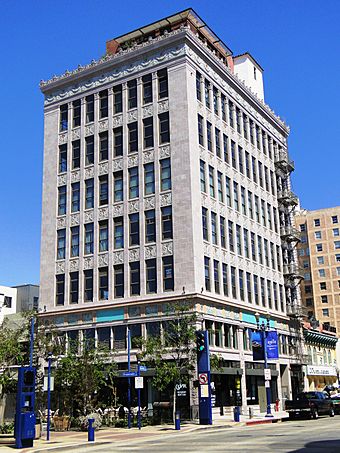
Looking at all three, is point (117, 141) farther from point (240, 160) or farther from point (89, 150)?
point (240, 160)

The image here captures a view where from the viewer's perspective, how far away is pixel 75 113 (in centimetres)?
5784

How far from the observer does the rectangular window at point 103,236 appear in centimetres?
5216

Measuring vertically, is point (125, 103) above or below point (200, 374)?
above

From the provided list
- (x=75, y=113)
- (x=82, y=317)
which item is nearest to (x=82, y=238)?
(x=82, y=317)

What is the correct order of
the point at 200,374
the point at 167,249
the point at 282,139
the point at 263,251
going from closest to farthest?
1. the point at 200,374
2. the point at 167,249
3. the point at 263,251
4. the point at 282,139

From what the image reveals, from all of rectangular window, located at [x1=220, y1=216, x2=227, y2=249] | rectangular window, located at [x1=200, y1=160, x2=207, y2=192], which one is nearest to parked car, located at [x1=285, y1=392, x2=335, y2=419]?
rectangular window, located at [x1=220, y1=216, x2=227, y2=249]

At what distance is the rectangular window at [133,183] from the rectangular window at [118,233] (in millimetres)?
2398

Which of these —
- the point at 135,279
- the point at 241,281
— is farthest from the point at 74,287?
the point at 241,281

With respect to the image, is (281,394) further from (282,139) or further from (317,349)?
(282,139)

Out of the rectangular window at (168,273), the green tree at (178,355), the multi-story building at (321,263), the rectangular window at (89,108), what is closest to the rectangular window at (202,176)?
the rectangular window at (168,273)

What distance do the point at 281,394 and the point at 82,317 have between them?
2202 centimetres

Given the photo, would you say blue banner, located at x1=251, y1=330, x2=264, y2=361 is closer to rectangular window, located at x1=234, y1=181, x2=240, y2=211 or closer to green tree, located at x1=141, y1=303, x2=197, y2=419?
green tree, located at x1=141, y1=303, x2=197, y2=419

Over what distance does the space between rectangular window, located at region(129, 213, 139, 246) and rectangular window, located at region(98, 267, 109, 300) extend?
11.8 ft

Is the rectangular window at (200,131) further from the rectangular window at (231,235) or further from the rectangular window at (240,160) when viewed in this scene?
the rectangular window at (231,235)
